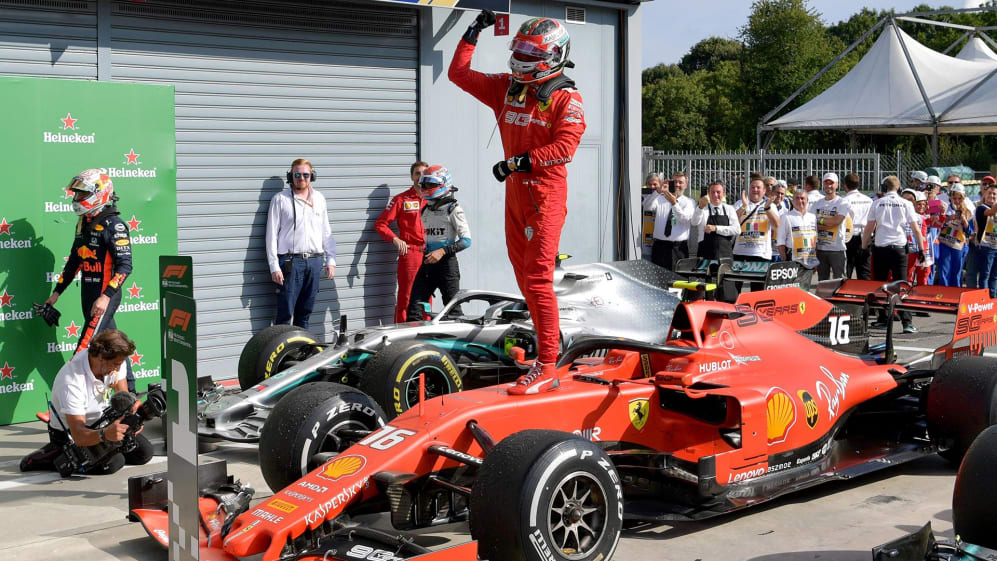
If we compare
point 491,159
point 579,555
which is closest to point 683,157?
point 491,159

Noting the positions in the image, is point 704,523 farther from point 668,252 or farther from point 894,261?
point 894,261

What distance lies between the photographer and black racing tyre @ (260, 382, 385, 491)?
18.4 ft

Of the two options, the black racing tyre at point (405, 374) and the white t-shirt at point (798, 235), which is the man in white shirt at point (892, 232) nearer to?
the white t-shirt at point (798, 235)

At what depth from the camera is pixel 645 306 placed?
9.05 m

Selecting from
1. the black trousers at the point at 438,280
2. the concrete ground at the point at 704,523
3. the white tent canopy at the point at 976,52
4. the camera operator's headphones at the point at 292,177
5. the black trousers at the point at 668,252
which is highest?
the white tent canopy at the point at 976,52

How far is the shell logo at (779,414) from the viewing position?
19.6 ft

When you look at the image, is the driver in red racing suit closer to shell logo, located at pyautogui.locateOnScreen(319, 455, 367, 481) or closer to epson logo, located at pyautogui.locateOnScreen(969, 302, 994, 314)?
shell logo, located at pyautogui.locateOnScreen(319, 455, 367, 481)

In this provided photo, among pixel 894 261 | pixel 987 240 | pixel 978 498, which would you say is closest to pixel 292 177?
pixel 978 498

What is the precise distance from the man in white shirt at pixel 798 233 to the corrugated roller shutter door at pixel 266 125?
4559mm

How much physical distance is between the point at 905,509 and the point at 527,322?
3344 millimetres

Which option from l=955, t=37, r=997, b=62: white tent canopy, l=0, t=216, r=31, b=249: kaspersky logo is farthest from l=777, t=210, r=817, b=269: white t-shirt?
l=955, t=37, r=997, b=62: white tent canopy

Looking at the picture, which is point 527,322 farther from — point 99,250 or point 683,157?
point 683,157

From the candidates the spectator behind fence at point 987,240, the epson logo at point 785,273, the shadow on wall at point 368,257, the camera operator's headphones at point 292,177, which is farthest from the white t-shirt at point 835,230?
the camera operator's headphones at point 292,177

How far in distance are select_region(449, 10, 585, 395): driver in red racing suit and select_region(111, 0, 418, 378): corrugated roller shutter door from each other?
4372 mm
